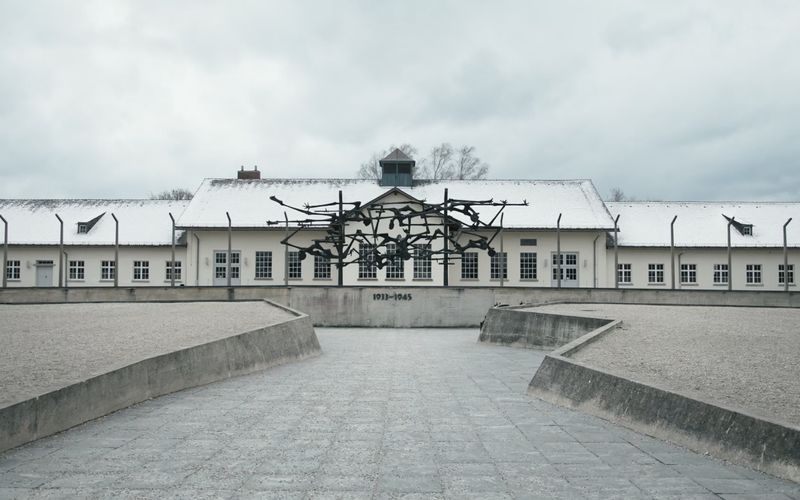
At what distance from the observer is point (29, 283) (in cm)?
4069

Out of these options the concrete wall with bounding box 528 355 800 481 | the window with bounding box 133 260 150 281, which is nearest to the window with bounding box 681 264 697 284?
the window with bounding box 133 260 150 281

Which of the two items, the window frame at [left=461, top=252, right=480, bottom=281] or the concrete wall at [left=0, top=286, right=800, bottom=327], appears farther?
the window frame at [left=461, top=252, right=480, bottom=281]

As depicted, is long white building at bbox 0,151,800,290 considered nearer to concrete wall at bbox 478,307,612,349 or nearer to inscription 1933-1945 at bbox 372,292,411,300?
inscription 1933-1945 at bbox 372,292,411,300

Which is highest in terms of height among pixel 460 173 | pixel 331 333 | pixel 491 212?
pixel 460 173

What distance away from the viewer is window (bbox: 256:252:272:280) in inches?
1586

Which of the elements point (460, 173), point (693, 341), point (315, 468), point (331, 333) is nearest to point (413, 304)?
point (331, 333)

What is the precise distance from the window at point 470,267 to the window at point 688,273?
12925mm

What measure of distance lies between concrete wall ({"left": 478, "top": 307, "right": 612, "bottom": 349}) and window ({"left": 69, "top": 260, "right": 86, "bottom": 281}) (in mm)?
31872

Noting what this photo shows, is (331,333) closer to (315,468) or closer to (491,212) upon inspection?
(315,468)

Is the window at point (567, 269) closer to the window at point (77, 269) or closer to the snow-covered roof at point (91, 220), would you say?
the snow-covered roof at point (91, 220)

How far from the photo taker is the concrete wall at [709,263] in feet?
130

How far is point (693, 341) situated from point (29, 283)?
41.2 metres

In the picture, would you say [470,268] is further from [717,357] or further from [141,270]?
[717,357]

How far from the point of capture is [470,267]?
1572 inches
